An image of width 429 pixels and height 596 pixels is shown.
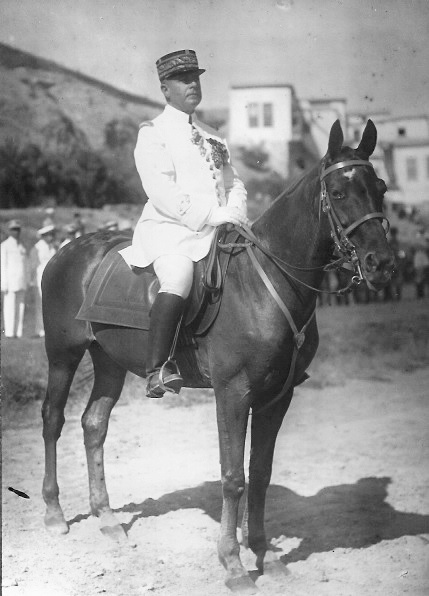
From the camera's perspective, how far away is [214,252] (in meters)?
4.30

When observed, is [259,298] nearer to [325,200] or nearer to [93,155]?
[325,200]

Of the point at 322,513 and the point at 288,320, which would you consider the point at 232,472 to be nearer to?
A: the point at 288,320

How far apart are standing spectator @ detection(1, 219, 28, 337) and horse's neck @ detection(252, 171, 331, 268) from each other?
532 cm

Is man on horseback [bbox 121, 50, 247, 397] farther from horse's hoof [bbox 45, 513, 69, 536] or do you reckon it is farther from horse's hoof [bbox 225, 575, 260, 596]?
horse's hoof [bbox 45, 513, 69, 536]

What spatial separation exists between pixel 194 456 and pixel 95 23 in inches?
Answer: 149

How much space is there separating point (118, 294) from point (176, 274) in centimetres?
79

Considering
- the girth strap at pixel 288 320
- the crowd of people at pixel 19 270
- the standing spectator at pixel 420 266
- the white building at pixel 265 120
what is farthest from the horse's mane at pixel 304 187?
the standing spectator at pixel 420 266

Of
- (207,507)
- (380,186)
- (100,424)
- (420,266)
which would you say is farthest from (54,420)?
(420,266)

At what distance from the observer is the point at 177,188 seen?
442 centimetres

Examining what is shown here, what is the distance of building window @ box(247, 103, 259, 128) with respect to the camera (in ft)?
24.2

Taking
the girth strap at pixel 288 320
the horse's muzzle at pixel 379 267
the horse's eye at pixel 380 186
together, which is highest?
the horse's eye at pixel 380 186

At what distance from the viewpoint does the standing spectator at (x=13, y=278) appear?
355 inches

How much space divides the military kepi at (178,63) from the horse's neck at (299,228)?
1002mm

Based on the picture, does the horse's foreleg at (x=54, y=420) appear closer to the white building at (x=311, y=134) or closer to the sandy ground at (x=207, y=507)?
the sandy ground at (x=207, y=507)
